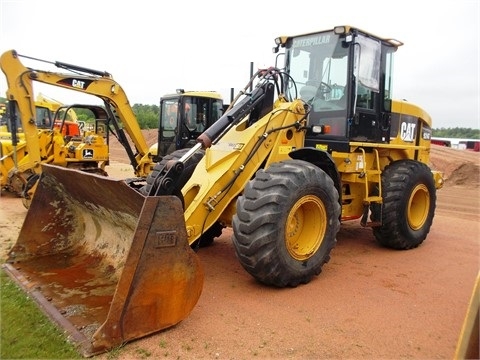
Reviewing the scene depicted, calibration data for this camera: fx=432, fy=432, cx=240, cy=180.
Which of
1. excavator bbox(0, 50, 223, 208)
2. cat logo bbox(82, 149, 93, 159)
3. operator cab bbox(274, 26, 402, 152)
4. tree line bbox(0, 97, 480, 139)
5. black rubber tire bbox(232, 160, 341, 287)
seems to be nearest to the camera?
black rubber tire bbox(232, 160, 341, 287)

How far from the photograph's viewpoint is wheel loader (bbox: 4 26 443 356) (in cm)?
331

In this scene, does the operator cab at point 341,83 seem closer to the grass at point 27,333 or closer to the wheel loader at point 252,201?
the wheel loader at point 252,201

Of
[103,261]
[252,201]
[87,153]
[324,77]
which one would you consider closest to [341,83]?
[324,77]

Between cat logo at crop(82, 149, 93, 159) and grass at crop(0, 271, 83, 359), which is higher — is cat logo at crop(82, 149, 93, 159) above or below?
above

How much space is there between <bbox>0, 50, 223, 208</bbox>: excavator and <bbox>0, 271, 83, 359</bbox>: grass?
13.5 ft

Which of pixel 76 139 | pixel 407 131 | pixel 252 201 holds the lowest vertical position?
pixel 252 201

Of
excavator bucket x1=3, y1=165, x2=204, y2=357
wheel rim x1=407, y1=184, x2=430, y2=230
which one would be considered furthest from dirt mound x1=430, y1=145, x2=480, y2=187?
excavator bucket x1=3, y1=165, x2=204, y2=357

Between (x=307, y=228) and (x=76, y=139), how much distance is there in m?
7.62

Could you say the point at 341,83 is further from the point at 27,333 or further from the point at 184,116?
the point at 184,116

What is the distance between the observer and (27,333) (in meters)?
3.29

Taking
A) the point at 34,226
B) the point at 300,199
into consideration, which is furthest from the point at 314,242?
the point at 34,226

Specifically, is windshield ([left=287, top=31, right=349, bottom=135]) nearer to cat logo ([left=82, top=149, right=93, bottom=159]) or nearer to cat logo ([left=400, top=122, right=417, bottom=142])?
cat logo ([left=400, top=122, right=417, bottom=142])

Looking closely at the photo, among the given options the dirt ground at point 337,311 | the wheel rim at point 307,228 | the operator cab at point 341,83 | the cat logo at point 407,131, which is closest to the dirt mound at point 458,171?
the cat logo at point 407,131

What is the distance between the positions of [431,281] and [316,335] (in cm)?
211
